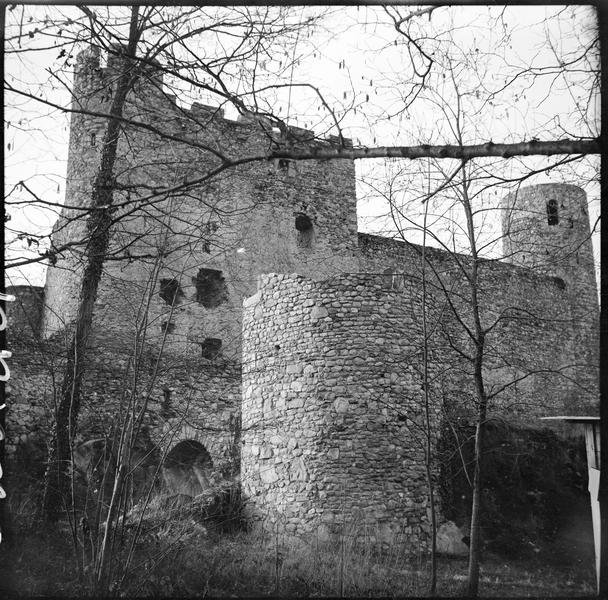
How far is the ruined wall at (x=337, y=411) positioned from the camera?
336 inches

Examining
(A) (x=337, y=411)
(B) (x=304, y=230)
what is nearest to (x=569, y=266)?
(B) (x=304, y=230)

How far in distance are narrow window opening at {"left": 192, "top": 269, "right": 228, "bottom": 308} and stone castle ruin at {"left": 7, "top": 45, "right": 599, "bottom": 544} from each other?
0.04 metres

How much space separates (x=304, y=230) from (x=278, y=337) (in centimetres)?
885

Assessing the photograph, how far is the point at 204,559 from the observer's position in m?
6.88

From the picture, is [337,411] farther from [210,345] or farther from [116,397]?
[210,345]

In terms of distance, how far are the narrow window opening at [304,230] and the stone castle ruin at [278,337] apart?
5cm

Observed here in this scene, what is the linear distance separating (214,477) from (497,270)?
11.1 m

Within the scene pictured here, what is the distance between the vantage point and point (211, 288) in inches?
641

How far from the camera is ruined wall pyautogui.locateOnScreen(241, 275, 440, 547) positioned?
854cm

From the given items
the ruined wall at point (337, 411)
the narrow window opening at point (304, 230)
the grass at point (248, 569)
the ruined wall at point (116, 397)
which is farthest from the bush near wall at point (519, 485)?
the narrow window opening at point (304, 230)

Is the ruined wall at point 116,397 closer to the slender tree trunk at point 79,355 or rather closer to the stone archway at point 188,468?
the stone archway at point 188,468

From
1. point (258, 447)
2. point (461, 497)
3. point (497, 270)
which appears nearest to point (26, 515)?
point (258, 447)

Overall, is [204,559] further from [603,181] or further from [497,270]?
[497,270]

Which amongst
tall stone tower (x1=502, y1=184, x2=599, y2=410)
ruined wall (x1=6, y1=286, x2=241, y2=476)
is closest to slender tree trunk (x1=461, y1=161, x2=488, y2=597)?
ruined wall (x1=6, y1=286, x2=241, y2=476)
